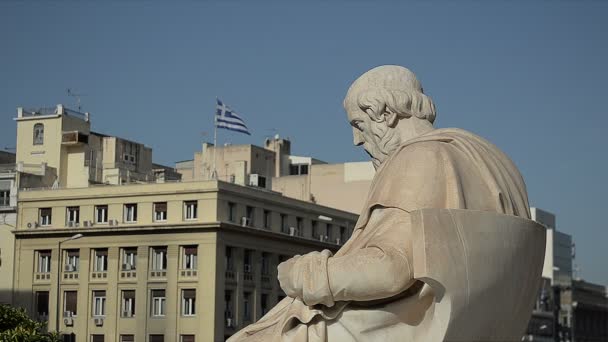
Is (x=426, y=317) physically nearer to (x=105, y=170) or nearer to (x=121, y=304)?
(x=121, y=304)

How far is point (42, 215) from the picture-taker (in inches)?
2581

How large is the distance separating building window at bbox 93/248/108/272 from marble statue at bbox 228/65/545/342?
58.2 m

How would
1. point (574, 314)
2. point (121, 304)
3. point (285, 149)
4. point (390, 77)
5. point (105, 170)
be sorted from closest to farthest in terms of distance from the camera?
point (390, 77) < point (121, 304) < point (105, 170) < point (285, 149) < point (574, 314)

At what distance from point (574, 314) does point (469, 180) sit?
378ft

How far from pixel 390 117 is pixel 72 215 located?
2342 inches

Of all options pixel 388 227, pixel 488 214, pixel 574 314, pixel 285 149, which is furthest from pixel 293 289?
pixel 574 314

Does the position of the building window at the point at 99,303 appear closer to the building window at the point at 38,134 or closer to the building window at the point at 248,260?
the building window at the point at 248,260

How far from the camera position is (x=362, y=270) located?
6008 mm

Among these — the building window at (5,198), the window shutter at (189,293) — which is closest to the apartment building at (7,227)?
the building window at (5,198)

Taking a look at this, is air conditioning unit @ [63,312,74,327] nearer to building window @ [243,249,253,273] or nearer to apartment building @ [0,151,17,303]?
apartment building @ [0,151,17,303]

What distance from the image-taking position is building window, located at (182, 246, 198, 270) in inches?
2437

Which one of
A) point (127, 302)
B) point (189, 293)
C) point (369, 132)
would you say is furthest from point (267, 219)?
point (369, 132)

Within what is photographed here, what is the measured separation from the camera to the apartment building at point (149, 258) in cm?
6156

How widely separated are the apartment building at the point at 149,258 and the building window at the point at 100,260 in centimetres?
5
